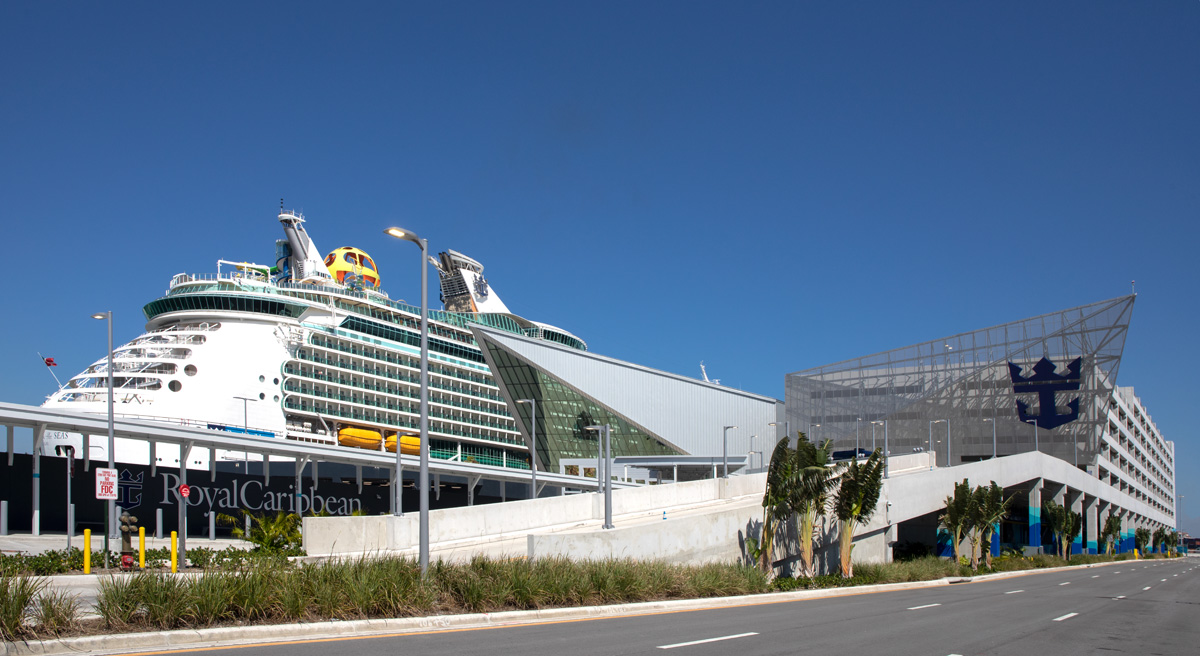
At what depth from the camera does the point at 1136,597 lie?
24172 mm

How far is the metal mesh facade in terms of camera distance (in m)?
64.6

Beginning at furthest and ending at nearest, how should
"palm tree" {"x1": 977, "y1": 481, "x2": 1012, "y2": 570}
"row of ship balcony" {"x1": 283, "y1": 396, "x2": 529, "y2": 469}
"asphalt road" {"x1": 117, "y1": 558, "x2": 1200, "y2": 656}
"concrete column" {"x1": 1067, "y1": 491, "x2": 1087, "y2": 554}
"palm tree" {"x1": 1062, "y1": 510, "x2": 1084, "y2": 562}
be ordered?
1. "concrete column" {"x1": 1067, "y1": 491, "x2": 1087, "y2": 554}
2. "row of ship balcony" {"x1": 283, "y1": 396, "x2": 529, "y2": 469}
3. "palm tree" {"x1": 1062, "y1": 510, "x2": 1084, "y2": 562}
4. "palm tree" {"x1": 977, "y1": 481, "x2": 1012, "y2": 570}
5. "asphalt road" {"x1": 117, "y1": 558, "x2": 1200, "y2": 656}

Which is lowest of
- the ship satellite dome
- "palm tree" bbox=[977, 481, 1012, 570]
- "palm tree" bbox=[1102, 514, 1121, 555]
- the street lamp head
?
"palm tree" bbox=[1102, 514, 1121, 555]

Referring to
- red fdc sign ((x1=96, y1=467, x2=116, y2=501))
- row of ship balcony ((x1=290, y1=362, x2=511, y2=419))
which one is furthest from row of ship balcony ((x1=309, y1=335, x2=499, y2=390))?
red fdc sign ((x1=96, y1=467, x2=116, y2=501))

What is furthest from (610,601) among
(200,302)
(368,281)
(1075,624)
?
(368,281)

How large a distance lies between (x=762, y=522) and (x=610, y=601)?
12840 millimetres

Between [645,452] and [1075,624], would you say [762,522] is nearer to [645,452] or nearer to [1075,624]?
[1075,624]

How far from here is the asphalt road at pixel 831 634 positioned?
10203 millimetres

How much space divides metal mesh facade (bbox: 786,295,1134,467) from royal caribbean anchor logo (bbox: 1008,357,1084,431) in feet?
0.25

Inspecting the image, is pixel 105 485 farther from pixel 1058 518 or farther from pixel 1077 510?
pixel 1077 510

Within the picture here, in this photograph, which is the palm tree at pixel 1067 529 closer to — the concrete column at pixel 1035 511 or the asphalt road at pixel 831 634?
the concrete column at pixel 1035 511

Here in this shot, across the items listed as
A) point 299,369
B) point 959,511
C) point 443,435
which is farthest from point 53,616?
point 443,435

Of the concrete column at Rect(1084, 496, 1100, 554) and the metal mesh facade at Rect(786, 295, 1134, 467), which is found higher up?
the metal mesh facade at Rect(786, 295, 1134, 467)

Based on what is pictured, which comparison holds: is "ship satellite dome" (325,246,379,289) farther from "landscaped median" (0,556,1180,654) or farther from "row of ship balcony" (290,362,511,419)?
"landscaped median" (0,556,1180,654)
